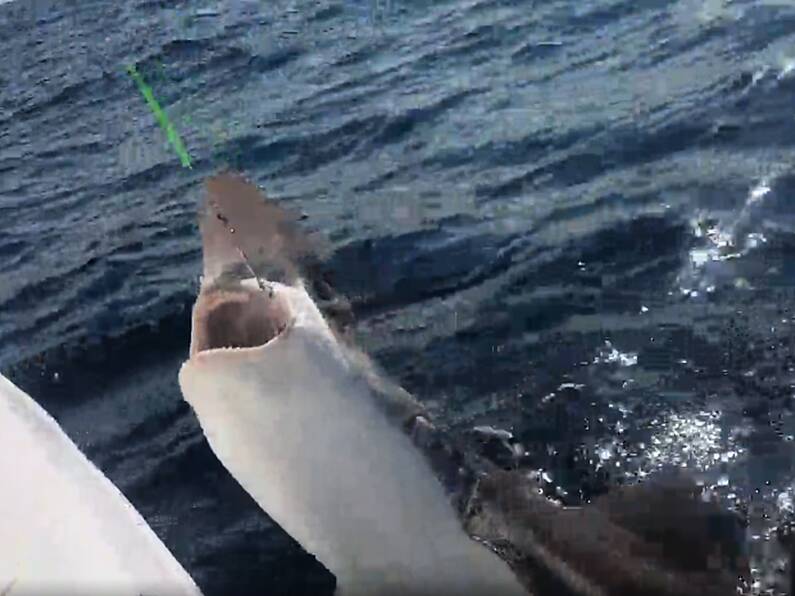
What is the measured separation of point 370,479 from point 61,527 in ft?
5.30

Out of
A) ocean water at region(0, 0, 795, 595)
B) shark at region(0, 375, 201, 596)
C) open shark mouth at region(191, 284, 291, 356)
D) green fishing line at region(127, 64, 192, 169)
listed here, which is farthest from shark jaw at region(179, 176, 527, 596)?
green fishing line at region(127, 64, 192, 169)

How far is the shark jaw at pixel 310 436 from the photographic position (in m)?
4.97

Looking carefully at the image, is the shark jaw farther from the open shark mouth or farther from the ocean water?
the ocean water

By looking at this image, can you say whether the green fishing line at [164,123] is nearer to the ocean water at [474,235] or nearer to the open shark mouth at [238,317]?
the ocean water at [474,235]

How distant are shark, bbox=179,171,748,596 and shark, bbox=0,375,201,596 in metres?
0.69

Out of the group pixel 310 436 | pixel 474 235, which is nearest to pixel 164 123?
pixel 474 235

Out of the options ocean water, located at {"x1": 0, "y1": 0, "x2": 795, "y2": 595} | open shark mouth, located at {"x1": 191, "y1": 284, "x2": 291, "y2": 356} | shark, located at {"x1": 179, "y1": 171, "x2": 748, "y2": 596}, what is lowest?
ocean water, located at {"x1": 0, "y1": 0, "x2": 795, "y2": 595}

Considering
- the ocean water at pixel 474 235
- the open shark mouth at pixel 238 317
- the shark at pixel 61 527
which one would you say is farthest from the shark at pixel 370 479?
the ocean water at pixel 474 235

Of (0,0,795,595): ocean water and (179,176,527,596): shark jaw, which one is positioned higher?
(179,176,527,596): shark jaw

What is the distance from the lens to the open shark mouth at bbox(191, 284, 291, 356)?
506cm

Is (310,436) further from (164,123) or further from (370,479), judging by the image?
(164,123)

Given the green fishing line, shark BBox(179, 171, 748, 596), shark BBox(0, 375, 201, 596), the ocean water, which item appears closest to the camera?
shark BBox(0, 375, 201, 596)

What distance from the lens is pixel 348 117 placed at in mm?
13430

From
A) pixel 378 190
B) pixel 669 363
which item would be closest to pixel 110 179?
pixel 378 190
